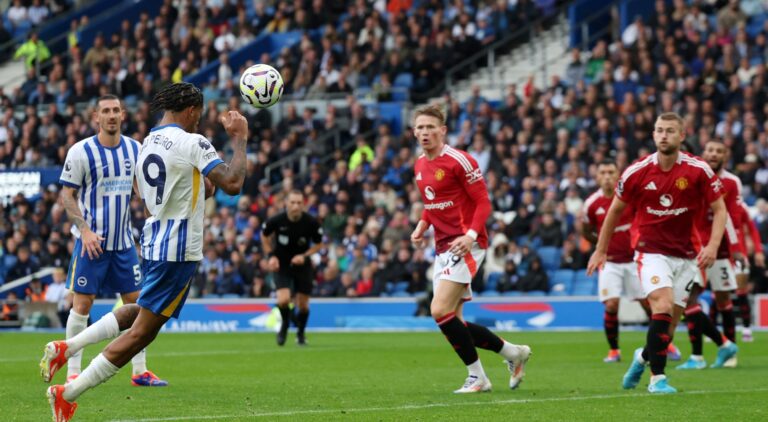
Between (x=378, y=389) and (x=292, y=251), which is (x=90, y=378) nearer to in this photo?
(x=378, y=389)

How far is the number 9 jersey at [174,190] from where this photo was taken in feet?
27.8

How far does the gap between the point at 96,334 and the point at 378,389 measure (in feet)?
10.0

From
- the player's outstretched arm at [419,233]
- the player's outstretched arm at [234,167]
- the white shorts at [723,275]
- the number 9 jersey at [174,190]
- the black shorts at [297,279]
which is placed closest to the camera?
the player's outstretched arm at [234,167]

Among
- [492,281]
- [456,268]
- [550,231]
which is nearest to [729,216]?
[456,268]

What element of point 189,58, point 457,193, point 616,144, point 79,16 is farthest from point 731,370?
point 79,16

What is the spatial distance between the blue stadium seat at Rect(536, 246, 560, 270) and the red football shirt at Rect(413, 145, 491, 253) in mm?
14245

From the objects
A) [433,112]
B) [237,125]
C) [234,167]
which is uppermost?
[433,112]

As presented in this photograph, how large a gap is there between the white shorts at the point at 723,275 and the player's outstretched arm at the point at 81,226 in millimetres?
6963

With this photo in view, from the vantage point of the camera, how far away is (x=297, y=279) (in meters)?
19.2

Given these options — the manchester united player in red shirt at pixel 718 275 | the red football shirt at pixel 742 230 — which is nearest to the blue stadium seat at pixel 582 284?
the red football shirt at pixel 742 230

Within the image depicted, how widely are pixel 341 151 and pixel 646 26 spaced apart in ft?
24.9

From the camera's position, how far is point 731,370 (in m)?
13.3

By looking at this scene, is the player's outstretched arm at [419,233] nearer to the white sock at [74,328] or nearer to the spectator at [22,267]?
the white sock at [74,328]

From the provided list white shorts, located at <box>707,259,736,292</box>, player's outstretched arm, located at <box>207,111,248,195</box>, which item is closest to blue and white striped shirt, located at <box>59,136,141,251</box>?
player's outstretched arm, located at <box>207,111,248,195</box>
